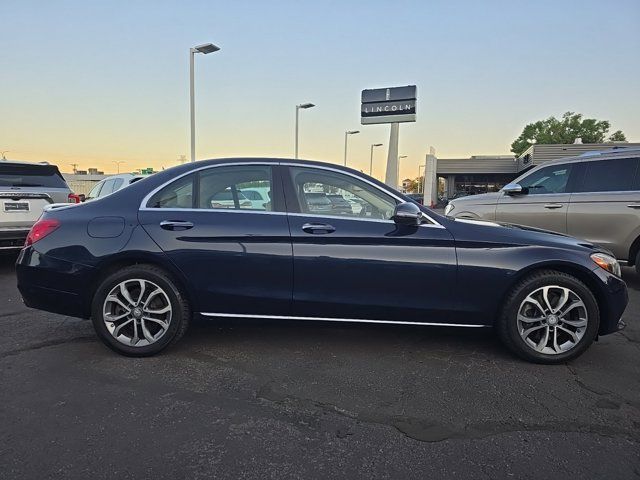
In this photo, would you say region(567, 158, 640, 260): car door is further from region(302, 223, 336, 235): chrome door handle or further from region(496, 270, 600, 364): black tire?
region(302, 223, 336, 235): chrome door handle

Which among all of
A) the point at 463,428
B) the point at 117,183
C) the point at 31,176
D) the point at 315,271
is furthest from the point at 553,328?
the point at 117,183

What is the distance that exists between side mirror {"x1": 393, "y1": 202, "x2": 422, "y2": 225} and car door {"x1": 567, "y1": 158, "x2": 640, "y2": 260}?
12.9 feet

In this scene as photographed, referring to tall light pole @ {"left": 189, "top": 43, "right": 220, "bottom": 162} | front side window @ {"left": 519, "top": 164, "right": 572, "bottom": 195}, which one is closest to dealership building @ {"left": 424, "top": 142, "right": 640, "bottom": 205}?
tall light pole @ {"left": 189, "top": 43, "right": 220, "bottom": 162}

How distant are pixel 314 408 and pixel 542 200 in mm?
5211

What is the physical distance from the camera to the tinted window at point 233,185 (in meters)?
3.60

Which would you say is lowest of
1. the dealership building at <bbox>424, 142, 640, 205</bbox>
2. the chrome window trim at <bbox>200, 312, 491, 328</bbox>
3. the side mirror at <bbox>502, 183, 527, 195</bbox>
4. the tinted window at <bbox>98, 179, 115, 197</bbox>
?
the chrome window trim at <bbox>200, 312, 491, 328</bbox>

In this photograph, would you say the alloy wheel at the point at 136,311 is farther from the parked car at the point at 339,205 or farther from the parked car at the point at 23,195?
the parked car at the point at 23,195

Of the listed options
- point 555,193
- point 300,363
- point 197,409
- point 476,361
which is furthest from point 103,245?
point 555,193

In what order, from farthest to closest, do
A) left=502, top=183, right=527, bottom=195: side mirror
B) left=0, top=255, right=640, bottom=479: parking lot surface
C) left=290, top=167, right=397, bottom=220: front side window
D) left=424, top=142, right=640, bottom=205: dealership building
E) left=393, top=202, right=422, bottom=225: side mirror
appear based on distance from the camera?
left=424, top=142, right=640, bottom=205: dealership building
left=502, top=183, right=527, bottom=195: side mirror
left=290, top=167, right=397, bottom=220: front side window
left=393, top=202, right=422, bottom=225: side mirror
left=0, top=255, right=640, bottom=479: parking lot surface

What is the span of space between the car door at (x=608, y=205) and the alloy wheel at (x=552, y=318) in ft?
10.4

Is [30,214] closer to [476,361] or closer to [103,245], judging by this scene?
[103,245]

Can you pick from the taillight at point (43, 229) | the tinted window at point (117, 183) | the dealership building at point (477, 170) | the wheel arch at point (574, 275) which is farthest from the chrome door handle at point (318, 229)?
the dealership building at point (477, 170)

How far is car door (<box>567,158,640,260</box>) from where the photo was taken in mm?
5840

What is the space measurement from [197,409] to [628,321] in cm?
442
